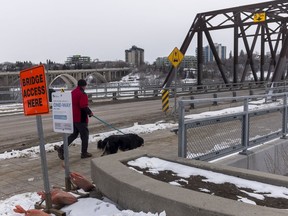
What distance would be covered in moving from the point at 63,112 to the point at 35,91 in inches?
25.9

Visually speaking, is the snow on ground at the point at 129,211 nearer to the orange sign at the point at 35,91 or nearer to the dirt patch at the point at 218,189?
the dirt patch at the point at 218,189

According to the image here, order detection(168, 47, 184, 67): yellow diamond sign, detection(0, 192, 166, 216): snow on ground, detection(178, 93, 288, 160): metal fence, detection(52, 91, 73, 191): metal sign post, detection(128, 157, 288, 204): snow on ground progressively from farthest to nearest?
1. detection(168, 47, 184, 67): yellow diamond sign
2. detection(178, 93, 288, 160): metal fence
3. detection(52, 91, 73, 191): metal sign post
4. detection(128, 157, 288, 204): snow on ground
5. detection(0, 192, 166, 216): snow on ground

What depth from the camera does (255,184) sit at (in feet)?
15.2

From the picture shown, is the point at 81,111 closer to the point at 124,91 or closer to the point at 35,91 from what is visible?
the point at 35,91

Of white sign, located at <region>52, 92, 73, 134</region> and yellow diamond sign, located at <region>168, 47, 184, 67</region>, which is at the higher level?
yellow diamond sign, located at <region>168, 47, 184, 67</region>

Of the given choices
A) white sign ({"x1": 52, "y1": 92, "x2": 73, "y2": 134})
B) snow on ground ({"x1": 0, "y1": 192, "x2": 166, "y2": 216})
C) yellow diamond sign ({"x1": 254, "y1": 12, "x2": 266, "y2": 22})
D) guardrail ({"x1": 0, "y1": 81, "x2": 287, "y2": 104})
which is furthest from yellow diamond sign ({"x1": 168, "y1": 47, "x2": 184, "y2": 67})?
yellow diamond sign ({"x1": 254, "y1": 12, "x2": 266, "y2": 22})

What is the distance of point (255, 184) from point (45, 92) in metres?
2.89

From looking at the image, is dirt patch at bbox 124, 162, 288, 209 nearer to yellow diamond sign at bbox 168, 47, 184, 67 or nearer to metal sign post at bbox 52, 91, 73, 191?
metal sign post at bbox 52, 91, 73, 191

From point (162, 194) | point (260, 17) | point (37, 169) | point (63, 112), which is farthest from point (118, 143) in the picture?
point (260, 17)

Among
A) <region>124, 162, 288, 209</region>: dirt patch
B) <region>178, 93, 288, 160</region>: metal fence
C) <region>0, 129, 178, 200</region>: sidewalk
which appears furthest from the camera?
<region>0, 129, 178, 200</region>: sidewalk

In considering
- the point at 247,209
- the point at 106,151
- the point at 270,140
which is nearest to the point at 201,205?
the point at 247,209

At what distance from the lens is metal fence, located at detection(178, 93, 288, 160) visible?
608cm

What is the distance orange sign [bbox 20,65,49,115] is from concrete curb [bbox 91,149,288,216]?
1.21 m

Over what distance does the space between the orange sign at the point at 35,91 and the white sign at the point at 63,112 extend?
54cm
